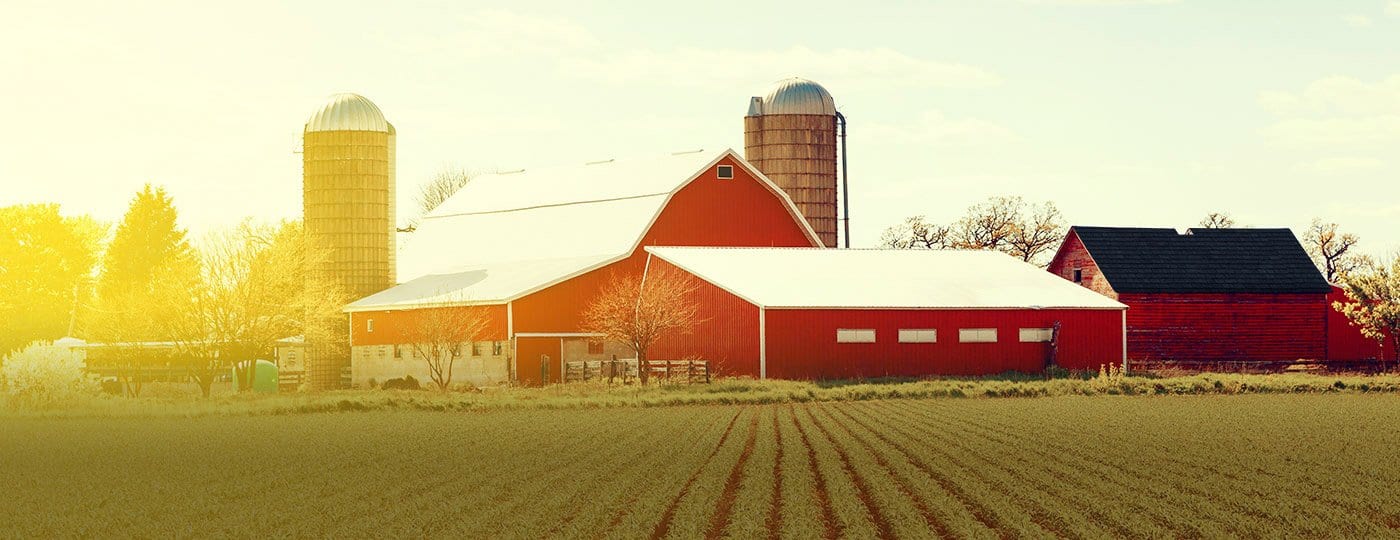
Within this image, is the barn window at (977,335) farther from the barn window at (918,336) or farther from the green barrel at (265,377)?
the green barrel at (265,377)

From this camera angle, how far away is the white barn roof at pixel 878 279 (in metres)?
47.9

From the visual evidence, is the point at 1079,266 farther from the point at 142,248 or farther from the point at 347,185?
the point at 142,248

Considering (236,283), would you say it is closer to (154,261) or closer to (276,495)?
(154,261)

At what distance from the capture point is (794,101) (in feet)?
217

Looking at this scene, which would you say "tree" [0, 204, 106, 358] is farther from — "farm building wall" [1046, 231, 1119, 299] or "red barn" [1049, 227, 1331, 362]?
"red barn" [1049, 227, 1331, 362]

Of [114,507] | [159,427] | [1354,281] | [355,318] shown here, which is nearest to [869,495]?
[114,507]

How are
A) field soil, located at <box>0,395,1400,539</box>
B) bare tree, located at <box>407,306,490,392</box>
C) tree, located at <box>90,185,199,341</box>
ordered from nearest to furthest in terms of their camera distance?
field soil, located at <box>0,395,1400,539</box> → bare tree, located at <box>407,306,490,392</box> → tree, located at <box>90,185,199,341</box>

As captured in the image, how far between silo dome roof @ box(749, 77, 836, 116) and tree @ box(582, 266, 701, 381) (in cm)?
1527

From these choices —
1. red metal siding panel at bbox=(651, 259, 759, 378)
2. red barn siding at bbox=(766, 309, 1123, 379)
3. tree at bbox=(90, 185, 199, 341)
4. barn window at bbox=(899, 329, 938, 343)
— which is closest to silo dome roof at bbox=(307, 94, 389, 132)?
tree at bbox=(90, 185, 199, 341)

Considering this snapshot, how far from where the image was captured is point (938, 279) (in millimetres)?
51688

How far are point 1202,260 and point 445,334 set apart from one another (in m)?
26.5

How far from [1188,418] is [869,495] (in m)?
15.4

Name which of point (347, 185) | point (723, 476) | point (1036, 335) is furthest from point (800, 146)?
point (723, 476)

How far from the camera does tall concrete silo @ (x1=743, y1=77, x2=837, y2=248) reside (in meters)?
65.8
